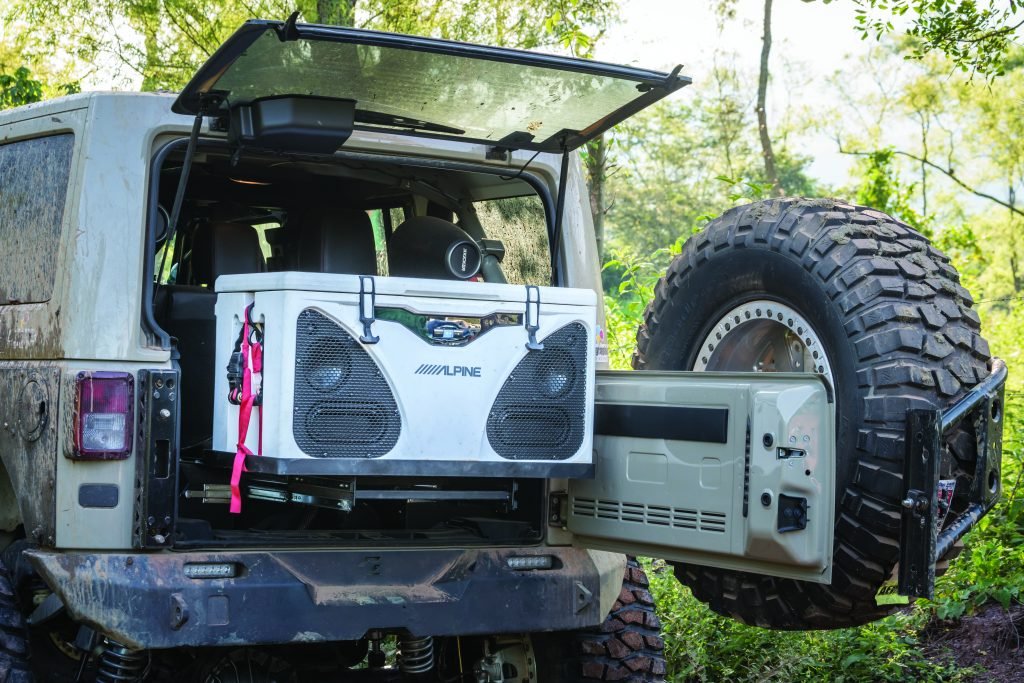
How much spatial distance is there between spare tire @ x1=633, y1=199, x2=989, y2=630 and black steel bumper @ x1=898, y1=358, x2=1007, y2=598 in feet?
0.16

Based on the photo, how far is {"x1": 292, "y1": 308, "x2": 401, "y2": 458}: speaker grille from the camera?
363 cm

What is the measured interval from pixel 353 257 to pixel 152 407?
1.41 metres

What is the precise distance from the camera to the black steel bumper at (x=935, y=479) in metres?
3.50

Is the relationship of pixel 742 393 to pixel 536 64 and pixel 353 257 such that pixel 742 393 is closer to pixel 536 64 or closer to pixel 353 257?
pixel 536 64

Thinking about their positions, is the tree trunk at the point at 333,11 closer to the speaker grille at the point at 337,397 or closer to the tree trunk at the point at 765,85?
the speaker grille at the point at 337,397

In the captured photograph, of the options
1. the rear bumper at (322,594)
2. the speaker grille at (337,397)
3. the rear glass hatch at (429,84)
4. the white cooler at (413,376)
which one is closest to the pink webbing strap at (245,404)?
the white cooler at (413,376)

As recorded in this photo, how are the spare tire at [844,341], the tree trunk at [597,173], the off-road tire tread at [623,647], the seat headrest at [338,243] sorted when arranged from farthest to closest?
the tree trunk at [597,173]
the seat headrest at [338,243]
the off-road tire tread at [623,647]
the spare tire at [844,341]

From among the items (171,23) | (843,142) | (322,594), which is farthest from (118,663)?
(843,142)

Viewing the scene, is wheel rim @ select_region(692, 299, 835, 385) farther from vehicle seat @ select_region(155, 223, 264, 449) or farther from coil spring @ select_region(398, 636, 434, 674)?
vehicle seat @ select_region(155, 223, 264, 449)

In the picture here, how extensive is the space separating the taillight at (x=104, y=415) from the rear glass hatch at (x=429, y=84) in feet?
2.76

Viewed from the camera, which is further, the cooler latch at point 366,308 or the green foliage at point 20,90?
the green foliage at point 20,90

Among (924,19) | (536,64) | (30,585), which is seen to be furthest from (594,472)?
(924,19)

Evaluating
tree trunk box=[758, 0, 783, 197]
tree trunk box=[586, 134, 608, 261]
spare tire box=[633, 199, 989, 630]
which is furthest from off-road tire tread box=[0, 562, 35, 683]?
tree trunk box=[758, 0, 783, 197]

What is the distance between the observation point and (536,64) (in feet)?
12.6
